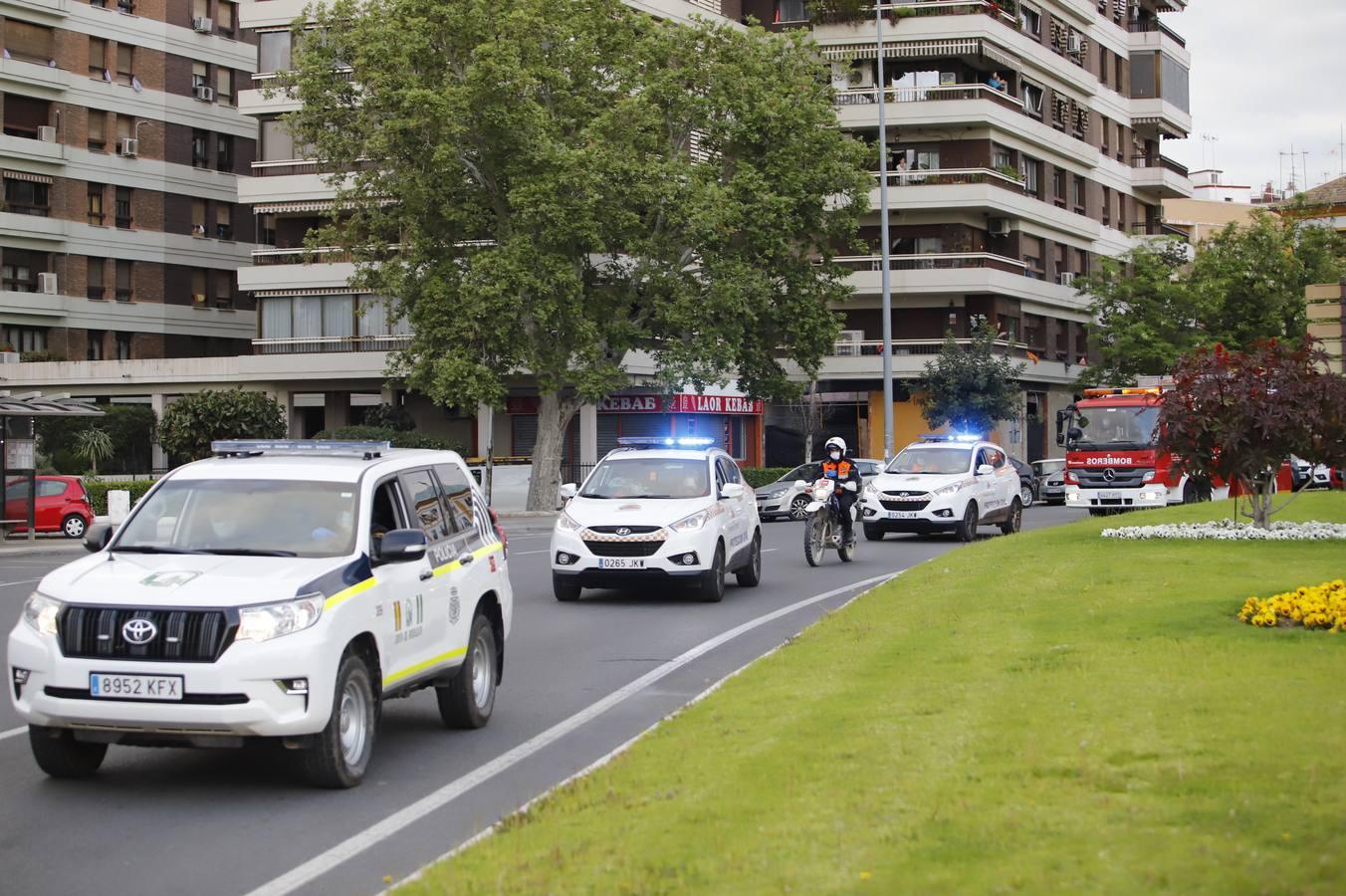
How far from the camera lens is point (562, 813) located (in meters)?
7.13

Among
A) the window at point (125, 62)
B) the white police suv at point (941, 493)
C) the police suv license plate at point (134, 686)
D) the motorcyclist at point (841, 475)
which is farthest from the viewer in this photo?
the window at point (125, 62)

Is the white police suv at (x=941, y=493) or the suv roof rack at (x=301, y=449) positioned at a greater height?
the suv roof rack at (x=301, y=449)

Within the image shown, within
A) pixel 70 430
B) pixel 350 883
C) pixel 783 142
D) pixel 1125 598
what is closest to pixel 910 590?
pixel 1125 598

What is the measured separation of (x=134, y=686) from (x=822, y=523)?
16615 mm

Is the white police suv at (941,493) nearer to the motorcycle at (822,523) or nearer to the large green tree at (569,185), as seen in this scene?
the motorcycle at (822,523)

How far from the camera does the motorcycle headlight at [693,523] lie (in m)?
18.5

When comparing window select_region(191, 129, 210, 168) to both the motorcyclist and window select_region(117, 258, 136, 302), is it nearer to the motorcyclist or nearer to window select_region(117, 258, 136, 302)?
window select_region(117, 258, 136, 302)

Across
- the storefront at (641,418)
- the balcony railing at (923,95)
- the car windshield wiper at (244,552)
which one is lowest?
the car windshield wiper at (244,552)

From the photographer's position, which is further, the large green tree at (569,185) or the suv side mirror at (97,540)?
the large green tree at (569,185)

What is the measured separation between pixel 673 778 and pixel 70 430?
4958 centimetres

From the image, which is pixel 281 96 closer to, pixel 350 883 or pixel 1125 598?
pixel 1125 598

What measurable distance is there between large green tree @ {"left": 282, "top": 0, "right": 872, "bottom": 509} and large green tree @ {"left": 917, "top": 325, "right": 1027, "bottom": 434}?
32.9ft

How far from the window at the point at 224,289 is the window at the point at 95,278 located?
17.4 feet

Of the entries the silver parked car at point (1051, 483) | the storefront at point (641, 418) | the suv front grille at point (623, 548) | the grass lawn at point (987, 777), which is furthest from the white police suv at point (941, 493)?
the storefront at point (641, 418)
